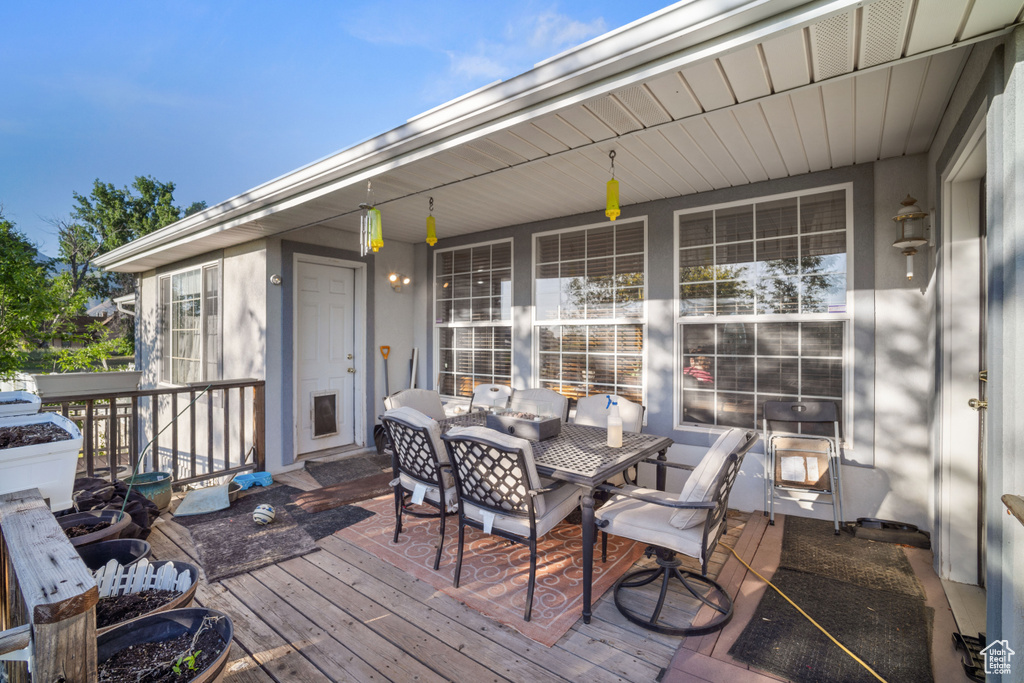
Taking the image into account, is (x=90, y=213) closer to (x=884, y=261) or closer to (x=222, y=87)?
(x=884, y=261)

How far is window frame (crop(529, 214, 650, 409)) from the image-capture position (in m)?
4.21

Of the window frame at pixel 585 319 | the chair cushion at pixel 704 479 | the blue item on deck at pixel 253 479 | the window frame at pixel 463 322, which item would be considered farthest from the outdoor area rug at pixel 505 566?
the window frame at pixel 463 322

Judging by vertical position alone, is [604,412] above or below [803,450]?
above

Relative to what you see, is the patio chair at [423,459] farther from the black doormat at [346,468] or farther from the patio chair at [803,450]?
the patio chair at [803,450]

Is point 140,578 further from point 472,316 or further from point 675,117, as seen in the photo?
point 472,316

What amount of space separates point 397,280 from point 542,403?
→ 2.72 metres

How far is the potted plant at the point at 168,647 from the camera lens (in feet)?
3.48

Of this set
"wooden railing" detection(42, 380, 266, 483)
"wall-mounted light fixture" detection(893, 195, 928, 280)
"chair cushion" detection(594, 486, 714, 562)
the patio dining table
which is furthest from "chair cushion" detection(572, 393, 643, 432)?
"wooden railing" detection(42, 380, 266, 483)

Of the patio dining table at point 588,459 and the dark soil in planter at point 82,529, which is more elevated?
the patio dining table at point 588,459

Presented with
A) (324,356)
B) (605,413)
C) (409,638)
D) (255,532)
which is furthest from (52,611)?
(324,356)

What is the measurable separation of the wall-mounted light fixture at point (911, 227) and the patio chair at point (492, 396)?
3.21m

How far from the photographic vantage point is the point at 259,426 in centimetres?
455

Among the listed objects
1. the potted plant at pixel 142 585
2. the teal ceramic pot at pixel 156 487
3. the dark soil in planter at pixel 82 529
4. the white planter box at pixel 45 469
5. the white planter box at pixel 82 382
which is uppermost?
the white planter box at pixel 45 469

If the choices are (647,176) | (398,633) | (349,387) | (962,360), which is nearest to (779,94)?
(647,176)
